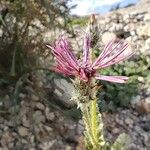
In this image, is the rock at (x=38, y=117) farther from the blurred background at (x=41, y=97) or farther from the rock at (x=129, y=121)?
the rock at (x=129, y=121)

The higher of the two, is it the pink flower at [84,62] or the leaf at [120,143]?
the pink flower at [84,62]

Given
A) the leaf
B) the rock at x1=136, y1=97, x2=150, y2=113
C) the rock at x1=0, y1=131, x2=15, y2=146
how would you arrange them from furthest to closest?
1. the rock at x1=136, y1=97, x2=150, y2=113
2. the rock at x1=0, y1=131, x2=15, y2=146
3. the leaf

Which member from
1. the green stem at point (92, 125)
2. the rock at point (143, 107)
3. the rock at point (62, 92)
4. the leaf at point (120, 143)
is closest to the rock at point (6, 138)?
the rock at point (62, 92)

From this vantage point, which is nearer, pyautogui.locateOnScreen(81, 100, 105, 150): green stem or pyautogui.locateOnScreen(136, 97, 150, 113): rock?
pyautogui.locateOnScreen(81, 100, 105, 150): green stem

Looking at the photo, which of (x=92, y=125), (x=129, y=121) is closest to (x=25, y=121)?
(x=129, y=121)

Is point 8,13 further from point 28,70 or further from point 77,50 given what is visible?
point 77,50

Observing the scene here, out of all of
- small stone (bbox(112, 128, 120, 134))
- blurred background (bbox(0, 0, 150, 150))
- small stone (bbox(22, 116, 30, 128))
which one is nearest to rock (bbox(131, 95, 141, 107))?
blurred background (bbox(0, 0, 150, 150))

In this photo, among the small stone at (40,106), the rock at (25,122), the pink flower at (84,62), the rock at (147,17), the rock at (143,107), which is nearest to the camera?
the pink flower at (84,62)

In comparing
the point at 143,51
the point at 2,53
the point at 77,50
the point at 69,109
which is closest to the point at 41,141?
the point at 69,109

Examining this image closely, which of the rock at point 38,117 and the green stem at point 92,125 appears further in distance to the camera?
the rock at point 38,117

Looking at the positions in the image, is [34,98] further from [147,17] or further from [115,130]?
[147,17]

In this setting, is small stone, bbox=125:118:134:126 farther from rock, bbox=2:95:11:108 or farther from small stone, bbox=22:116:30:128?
rock, bbox=2:95:11:108
